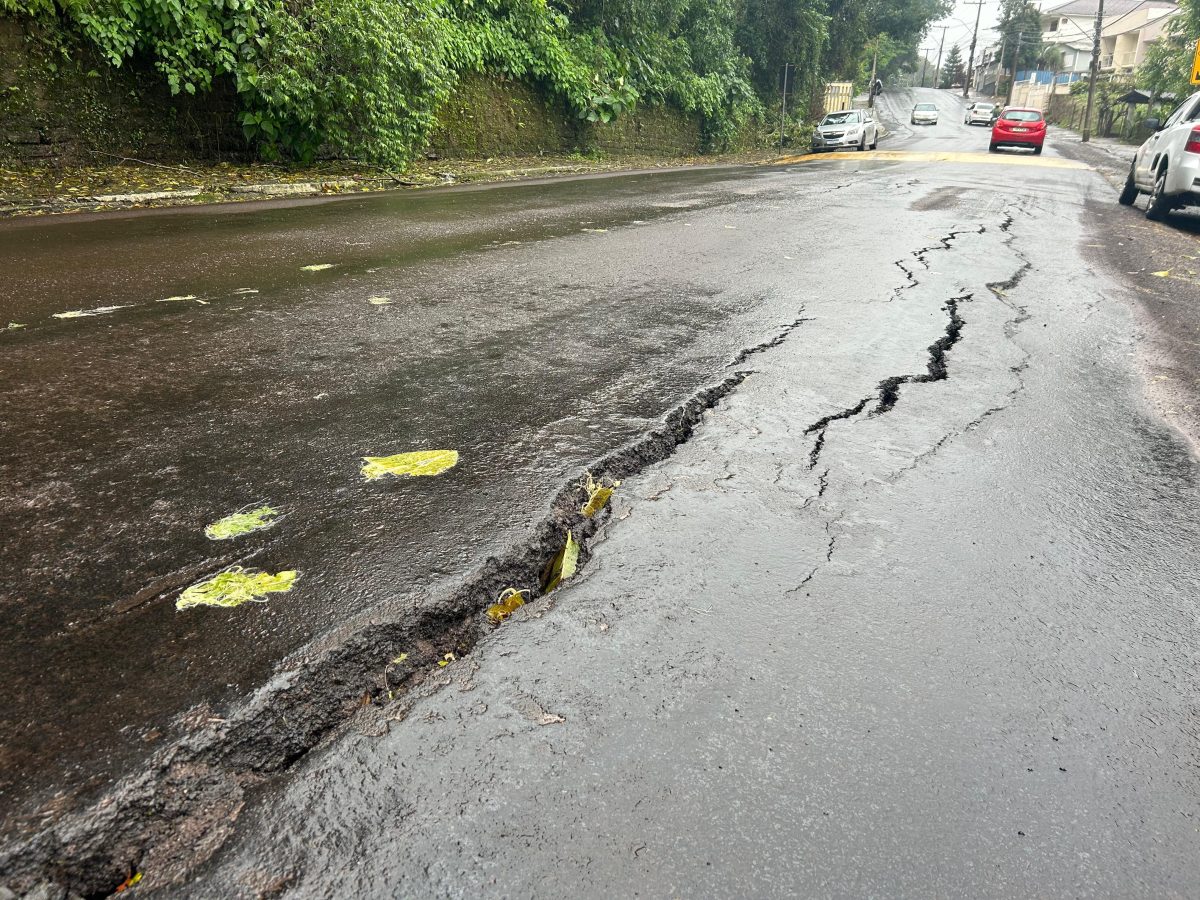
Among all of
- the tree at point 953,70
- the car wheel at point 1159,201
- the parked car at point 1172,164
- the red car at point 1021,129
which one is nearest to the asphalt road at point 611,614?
the parked car at point 1172,164

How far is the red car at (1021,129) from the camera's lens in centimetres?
2545

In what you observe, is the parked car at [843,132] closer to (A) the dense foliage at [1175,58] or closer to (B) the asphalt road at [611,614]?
(A) the dense foliage at [1175,58]

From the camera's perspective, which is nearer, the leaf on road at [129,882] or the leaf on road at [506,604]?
the leaf on road at [129,882]

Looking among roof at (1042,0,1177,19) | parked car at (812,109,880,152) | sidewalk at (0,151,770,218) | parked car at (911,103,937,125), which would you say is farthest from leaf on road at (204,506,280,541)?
roof at (1042,0,1177,19)

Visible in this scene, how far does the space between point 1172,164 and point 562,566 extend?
9744 mm

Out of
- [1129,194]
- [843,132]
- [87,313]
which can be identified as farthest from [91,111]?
[843,132]

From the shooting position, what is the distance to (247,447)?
2.49 metres

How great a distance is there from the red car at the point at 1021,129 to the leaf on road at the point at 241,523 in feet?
97.0

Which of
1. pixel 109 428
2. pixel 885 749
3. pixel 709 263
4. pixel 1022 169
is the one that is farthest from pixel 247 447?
pixel 1022 169

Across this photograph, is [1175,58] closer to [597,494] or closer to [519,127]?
[519,127]

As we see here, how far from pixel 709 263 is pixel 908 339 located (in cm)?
220

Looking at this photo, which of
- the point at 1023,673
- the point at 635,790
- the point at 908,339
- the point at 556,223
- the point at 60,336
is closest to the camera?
the point at 635,790

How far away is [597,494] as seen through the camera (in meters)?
2.31

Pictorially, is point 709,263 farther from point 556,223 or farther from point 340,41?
point 340,41
